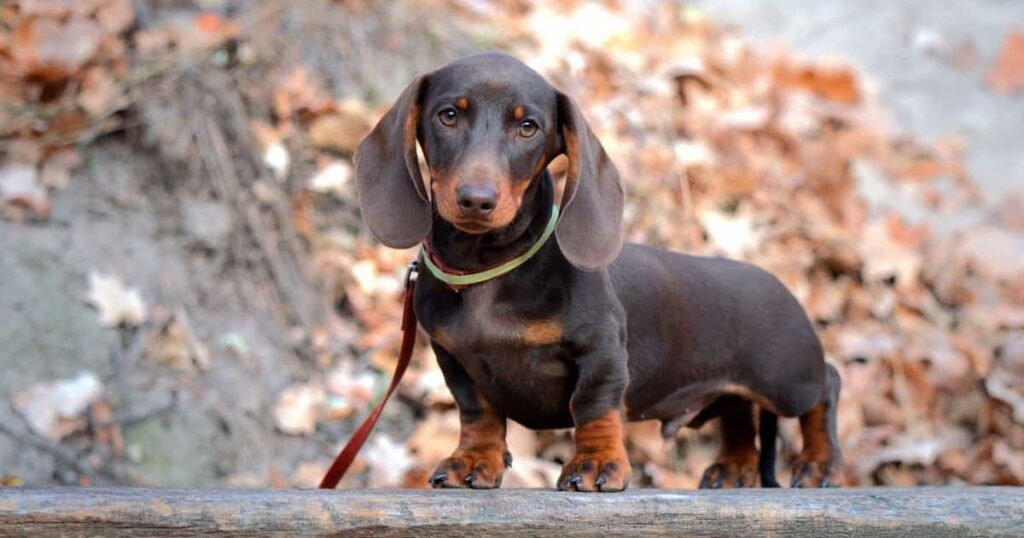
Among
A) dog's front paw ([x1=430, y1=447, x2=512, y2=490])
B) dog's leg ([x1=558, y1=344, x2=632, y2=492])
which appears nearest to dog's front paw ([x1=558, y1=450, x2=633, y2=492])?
dog's leg ([x1=558, y1=344, x2=632, y2=492])

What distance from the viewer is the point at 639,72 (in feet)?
22.9

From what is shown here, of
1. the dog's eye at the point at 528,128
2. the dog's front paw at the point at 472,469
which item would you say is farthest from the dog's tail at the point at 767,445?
the dog's eye at the point at 528,128

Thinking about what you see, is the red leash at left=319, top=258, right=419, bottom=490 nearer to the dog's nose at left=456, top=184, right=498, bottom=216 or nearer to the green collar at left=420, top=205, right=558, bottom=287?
the green collar at left=420, top=205, right=558, bottom=287

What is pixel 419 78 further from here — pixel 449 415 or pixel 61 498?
pixel 449 415

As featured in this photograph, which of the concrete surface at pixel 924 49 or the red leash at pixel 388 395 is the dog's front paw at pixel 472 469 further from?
the concrete surface at pixel 924 49

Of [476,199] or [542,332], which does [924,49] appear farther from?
[476,199]

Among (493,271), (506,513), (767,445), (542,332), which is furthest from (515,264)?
(767,445)

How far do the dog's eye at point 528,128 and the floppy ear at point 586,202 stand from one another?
0.35ft

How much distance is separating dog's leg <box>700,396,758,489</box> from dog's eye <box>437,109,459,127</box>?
1376mm

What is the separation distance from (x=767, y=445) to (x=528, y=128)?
1.55 meters

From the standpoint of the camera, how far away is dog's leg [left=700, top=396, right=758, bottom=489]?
3.73m

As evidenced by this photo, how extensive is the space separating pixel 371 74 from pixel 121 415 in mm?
2271

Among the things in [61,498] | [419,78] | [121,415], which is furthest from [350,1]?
[61,498]

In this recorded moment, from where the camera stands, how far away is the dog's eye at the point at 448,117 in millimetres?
2781
